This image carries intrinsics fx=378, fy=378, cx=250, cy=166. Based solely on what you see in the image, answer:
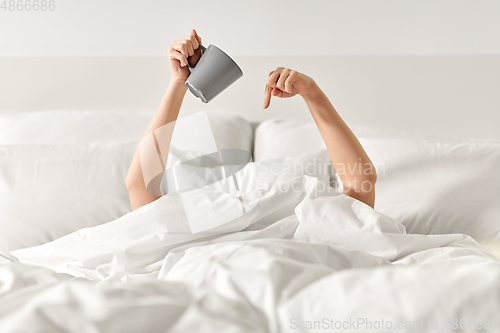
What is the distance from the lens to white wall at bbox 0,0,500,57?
1509mm

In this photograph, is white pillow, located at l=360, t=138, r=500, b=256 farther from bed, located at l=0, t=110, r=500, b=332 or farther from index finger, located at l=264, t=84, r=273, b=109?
index finger, located at l=264, t=84, r=273, b=109

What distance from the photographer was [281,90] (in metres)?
0.92

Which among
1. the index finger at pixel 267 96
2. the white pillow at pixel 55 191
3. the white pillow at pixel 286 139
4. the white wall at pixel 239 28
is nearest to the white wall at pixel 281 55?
the white wall at pixel 239 28

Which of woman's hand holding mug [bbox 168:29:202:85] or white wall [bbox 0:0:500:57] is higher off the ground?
white wall [bbox 0:0:500:57]

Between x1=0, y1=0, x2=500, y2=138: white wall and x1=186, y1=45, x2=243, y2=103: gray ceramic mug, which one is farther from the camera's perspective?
x1=0, y1=0, x2=500, y2=138: white wall

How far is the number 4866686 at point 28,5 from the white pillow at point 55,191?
736 mm

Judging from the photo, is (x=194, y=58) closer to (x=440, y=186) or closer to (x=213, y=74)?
(x=213, y=74)

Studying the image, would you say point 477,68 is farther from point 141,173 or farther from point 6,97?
point 6,97

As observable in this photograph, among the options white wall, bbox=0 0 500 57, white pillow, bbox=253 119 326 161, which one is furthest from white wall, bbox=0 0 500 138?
white pillow, bbox=253 119 326 161

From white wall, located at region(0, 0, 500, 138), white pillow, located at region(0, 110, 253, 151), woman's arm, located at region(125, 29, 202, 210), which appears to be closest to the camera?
woman's arm, located at region(125, 29, 202, 210)

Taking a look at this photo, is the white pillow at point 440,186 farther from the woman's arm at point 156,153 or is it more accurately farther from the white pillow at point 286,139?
the woman's arm at point 156,153

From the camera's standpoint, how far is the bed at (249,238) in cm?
40

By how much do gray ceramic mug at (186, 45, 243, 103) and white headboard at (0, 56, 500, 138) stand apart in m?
0.76

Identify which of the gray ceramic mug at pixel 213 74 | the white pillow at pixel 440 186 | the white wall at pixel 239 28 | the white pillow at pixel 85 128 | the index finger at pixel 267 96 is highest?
the white wall at pixel 239 28
